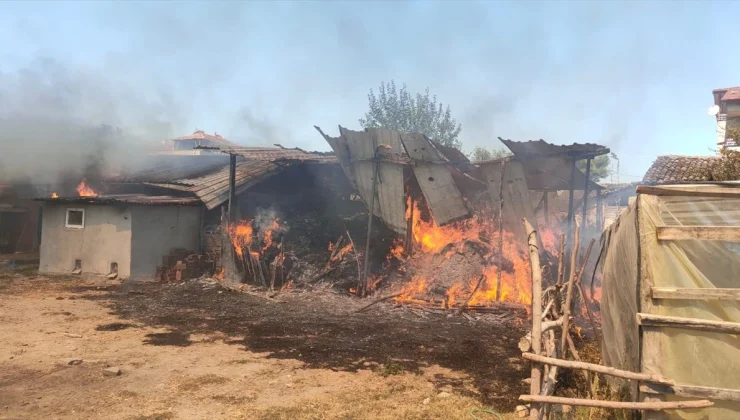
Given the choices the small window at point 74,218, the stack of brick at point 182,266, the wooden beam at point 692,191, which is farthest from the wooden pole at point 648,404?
the small window at point 74,218

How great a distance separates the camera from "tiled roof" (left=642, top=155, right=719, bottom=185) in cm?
1401

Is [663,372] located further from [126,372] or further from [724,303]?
[126,372]

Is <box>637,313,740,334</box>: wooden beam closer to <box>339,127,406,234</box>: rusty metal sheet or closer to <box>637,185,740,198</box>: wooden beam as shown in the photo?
<box>637,185,740,198</box>: wooden beam

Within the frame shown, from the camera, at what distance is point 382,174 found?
44.1 feet

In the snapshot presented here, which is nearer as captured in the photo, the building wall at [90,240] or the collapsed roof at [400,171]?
the collapsed roof at [400,171]

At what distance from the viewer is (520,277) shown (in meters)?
11.9

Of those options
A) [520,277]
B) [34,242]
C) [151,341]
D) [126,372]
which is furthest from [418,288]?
[34,242]

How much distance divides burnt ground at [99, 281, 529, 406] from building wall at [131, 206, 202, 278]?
1.66 meters

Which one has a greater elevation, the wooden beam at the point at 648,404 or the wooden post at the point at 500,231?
the wooden post at the point at 500,231

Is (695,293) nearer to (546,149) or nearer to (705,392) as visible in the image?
(705,392)

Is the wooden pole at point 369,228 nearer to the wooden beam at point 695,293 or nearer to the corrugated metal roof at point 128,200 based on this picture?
the corrugated metal roof at point 128,200

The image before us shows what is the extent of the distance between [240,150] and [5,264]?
36.4 feet

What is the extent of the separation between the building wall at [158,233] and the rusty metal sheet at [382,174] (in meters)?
6.82

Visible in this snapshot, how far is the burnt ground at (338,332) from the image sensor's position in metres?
7.22
